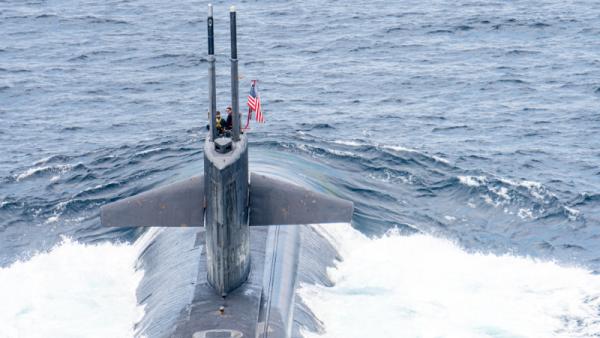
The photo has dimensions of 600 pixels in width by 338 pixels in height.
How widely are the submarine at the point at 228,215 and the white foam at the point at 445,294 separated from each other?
3.10 metres

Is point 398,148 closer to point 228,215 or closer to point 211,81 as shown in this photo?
point 228,215

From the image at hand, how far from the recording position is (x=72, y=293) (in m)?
37.4

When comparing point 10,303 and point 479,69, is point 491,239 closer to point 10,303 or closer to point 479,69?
point 10,303

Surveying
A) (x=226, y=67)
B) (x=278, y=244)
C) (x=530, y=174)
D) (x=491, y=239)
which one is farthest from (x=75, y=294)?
(x=226, y=67)

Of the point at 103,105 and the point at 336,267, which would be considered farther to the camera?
the point at 103,105

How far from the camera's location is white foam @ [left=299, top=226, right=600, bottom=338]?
3450cm

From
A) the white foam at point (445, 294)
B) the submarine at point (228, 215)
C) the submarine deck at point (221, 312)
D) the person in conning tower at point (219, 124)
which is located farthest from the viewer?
the white foam at point (445, 294)

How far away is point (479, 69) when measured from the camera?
6544 cm

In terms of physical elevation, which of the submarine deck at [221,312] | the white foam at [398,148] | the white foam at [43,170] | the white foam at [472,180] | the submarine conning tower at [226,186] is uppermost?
the submarine conning tower at [226,186]

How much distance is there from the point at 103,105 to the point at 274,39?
18.2 meters

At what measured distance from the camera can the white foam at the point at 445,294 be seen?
34500 millimetres

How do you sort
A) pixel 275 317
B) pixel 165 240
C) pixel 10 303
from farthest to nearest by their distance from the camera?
pixel 165 240 → pixel 10 303 → pixel 275 317

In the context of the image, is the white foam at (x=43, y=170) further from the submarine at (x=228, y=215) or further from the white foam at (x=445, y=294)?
the submarine at (x=228, y=215)

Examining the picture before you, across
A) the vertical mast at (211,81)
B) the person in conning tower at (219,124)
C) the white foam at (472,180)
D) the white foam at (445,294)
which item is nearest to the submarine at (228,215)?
the vertical mast at (211,81)
